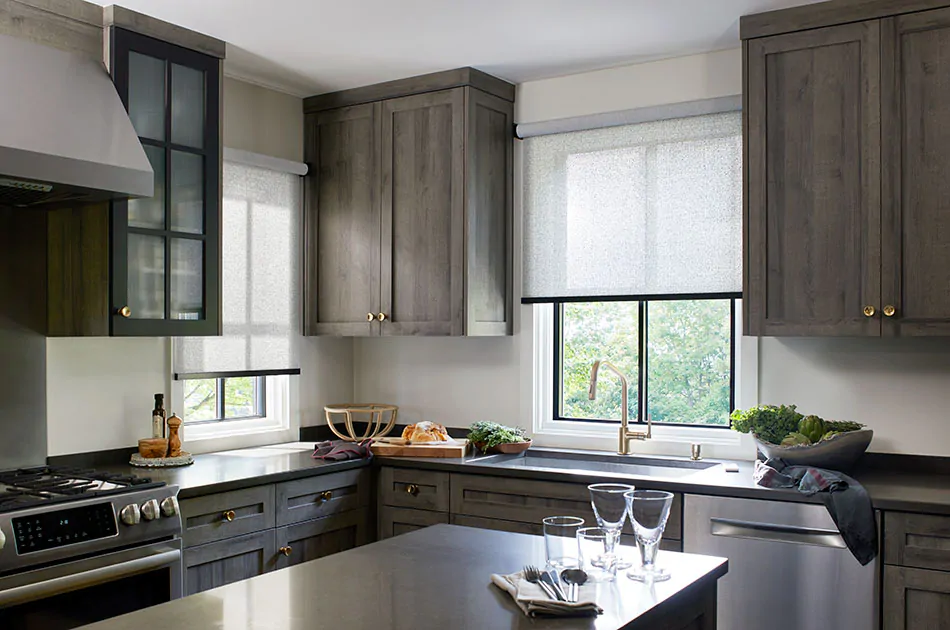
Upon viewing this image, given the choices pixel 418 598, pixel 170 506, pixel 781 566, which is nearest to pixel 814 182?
pixel 781 566

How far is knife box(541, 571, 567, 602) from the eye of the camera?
1.61 meters

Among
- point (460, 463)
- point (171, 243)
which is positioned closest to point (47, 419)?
point (171, 243)

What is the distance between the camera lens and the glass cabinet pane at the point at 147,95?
3.22 metres

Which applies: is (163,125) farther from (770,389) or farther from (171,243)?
(770,389)

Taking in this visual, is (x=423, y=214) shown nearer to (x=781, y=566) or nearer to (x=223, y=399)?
(x=223, y=399)

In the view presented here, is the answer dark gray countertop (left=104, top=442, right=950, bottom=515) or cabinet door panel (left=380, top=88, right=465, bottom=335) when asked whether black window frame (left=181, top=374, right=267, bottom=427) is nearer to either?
dark gray countertop (left=104, top=442, right=950, bottom=515)

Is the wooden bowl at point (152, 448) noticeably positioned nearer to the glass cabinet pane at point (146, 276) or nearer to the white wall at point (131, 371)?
the white wall at point (131, 371)

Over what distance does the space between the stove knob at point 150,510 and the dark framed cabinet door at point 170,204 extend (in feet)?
2.20

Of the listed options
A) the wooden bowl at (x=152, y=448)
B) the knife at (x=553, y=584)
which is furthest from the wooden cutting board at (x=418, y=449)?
the knife at (x=553, y=584)

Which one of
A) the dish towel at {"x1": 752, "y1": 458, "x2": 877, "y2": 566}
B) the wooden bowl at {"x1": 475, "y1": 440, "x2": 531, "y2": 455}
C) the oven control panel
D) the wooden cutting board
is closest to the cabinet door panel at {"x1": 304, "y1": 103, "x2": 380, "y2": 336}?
the wooden cutting board

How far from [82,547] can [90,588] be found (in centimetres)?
13

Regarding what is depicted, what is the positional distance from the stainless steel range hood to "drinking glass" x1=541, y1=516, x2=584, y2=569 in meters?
1.88

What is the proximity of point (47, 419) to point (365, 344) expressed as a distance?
1751 mm

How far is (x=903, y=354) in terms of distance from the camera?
3.33 m
